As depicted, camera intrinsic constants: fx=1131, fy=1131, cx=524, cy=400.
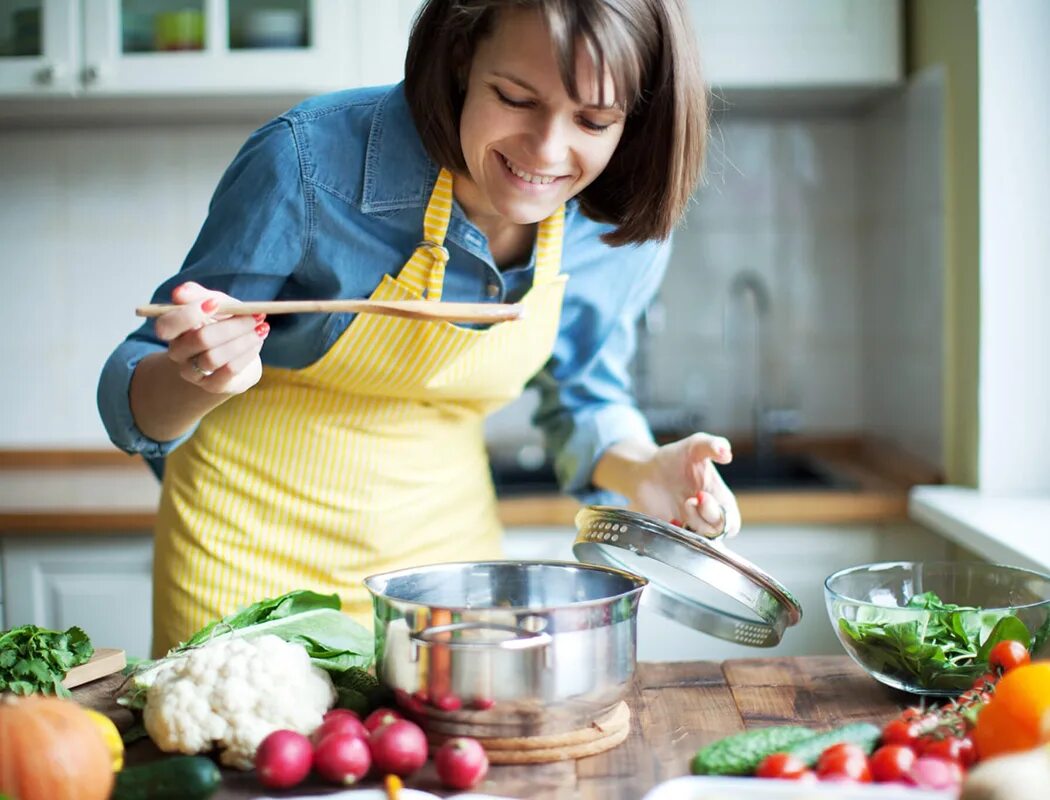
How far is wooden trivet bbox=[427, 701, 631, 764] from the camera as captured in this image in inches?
36.0

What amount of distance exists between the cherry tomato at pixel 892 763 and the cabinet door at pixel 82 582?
1592mm

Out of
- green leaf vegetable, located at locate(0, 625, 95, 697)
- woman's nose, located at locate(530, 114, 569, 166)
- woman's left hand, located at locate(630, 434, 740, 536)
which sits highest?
woman's nose, located at locate(530, 114, 569, 166)

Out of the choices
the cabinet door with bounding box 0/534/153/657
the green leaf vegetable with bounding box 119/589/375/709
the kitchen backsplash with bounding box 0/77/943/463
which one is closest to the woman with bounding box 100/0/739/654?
the green leaf vegetable with bounding box 119/589/375/709

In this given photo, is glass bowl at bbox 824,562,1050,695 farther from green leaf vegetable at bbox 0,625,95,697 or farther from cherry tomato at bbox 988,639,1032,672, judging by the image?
green leaf vegetable at bbox 0,625,95,697

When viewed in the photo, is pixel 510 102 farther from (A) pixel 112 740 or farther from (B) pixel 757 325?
(B) pixel 757 325

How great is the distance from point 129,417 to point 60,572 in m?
1.03

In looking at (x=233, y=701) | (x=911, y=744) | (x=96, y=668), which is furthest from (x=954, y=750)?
(x=96, y=668)

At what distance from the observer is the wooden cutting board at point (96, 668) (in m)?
1.09

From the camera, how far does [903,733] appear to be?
2.93 feet

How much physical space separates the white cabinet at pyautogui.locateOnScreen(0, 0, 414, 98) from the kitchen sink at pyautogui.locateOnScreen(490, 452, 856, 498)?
2.91 ft

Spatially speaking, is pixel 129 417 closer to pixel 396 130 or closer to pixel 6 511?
pixel 396 130

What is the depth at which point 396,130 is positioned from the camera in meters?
1.28

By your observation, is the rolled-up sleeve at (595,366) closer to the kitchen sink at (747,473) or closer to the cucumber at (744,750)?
the cucumber at (744,750)

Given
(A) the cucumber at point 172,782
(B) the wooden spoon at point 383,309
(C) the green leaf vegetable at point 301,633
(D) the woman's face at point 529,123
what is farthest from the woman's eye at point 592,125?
(A) the cucumber at point 172,782
